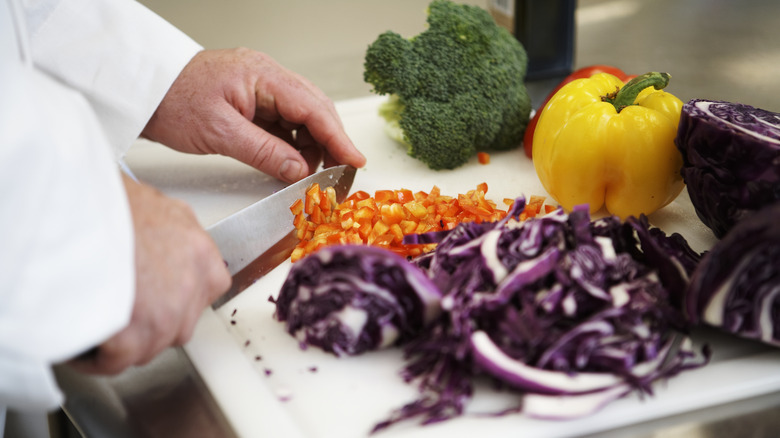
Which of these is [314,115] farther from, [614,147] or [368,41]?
[368,41]

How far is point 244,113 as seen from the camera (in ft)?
5.54

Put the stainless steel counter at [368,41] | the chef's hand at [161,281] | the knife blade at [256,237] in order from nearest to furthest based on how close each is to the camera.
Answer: the chef's hand at [161,281], the stainless steel counter at [368,41], the knife blade at [256,237]

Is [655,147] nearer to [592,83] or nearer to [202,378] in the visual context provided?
[592,83]

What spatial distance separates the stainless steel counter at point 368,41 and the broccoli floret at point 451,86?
1.46 ft

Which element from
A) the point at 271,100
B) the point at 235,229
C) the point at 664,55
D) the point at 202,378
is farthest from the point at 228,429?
the point at 664,55

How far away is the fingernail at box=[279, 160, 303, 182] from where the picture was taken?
1.63 meters

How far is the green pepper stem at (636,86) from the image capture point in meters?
1.46

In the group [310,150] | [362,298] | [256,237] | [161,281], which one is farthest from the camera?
[310,150]

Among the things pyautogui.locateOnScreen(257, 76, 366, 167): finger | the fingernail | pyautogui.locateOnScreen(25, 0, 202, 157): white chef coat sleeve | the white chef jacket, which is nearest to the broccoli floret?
pyautogui.locateOnScreen(257, 76, 366, 167): finger

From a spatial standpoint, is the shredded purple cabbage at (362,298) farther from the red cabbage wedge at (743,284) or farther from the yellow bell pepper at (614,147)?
the yellow bell pepper at (614,147)

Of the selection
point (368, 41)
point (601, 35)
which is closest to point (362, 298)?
point (601, 35)

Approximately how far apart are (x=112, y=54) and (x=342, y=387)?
102cm

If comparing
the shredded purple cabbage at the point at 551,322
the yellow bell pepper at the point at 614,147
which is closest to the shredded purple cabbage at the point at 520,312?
the shredded purple cabbage at the point at 551,322

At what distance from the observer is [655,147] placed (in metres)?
1.41
